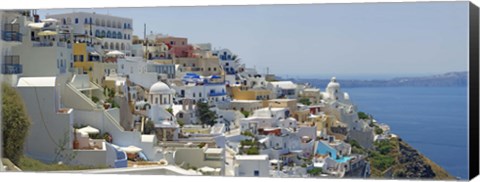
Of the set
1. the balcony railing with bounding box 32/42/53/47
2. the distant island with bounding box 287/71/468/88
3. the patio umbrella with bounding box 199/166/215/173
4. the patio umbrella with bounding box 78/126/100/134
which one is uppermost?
the balcony railing with bounding box 32/42/53/47

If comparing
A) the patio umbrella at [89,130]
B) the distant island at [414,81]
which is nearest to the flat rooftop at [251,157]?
the distant island at [414,81]

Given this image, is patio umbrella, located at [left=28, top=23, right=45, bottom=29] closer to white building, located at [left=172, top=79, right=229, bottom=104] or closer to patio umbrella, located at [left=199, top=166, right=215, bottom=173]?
white building, located at [left=172, top=79, right=229, bottom=104]

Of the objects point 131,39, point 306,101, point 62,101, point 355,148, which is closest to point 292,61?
point 306,101

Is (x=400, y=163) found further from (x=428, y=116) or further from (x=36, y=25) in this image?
(x=36, y=25)

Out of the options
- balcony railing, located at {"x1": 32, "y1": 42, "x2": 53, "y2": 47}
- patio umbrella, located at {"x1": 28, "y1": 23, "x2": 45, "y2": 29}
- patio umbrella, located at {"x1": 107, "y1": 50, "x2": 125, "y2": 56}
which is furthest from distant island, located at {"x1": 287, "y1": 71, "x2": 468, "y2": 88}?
patio umbrella, located at {"x1": 28, "y1": 23, "x2": 45, "y2": 29}

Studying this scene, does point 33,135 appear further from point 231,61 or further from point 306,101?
point 306,101

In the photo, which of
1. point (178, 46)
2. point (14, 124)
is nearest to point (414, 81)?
point (178, 46)

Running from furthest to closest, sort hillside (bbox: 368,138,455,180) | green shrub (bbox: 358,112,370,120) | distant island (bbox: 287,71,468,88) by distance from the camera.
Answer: green shrub (bbox: 358,112,370,120)
hillside (bbox: 368,138,455,180)
distant island (bbox: 287,71,468,88)
